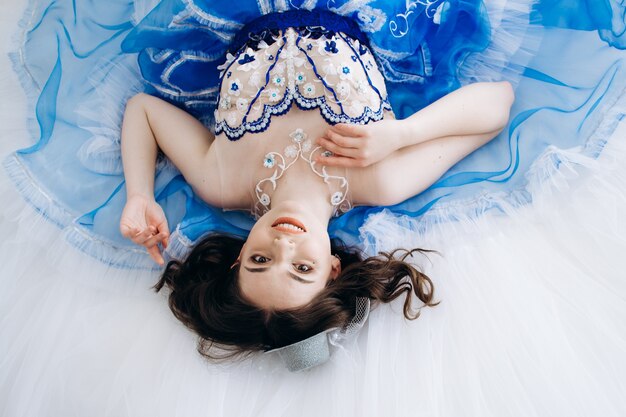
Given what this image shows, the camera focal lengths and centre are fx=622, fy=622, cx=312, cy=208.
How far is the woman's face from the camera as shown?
133 centimetres

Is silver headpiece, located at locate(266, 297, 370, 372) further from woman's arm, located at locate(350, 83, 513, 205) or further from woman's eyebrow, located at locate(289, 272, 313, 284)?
woman's arm, located at locate(350, 83, 513, 205)

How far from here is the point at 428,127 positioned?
59.6 inches

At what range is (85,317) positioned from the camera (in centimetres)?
144

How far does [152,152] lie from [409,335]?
79cm

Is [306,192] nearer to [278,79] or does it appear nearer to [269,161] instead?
[269,161]

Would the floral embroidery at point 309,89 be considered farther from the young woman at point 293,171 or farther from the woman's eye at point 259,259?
the woman's eye at point 259,259

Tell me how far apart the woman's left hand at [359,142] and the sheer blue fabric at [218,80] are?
0.56ft

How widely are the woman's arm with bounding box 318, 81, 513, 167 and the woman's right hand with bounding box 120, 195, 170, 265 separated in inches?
16.4

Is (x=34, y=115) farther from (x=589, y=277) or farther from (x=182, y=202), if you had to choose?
(x=589, y=277)

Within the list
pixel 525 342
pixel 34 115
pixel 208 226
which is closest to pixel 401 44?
pixel 208 226

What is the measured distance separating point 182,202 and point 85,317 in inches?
14.4

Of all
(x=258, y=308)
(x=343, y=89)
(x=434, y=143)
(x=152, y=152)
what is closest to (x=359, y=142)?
(x=343, y=89)

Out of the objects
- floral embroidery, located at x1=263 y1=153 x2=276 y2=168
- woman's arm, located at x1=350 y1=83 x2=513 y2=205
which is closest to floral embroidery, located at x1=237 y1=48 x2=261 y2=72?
floral embroidery, located at x1=263 y1=153 x2=276 y2=168

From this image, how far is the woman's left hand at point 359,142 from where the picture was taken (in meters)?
1.43
